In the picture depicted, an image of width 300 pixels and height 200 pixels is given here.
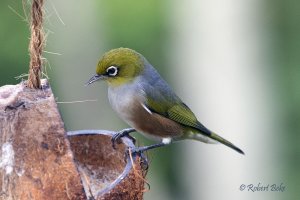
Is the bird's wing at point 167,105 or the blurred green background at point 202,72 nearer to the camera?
the bird's wing at point 167,105

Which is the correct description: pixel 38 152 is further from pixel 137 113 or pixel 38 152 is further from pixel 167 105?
pixel 167 105

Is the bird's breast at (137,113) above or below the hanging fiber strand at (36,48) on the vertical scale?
below

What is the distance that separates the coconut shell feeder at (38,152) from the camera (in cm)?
541

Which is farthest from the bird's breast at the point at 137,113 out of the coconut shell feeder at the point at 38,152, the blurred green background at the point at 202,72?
the blurred green background at the point at 202,72

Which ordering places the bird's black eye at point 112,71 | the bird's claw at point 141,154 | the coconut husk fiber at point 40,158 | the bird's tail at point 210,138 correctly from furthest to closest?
1. the bird's tail at point 210,138
2. the bird's black eye at point 112,71
3. the bird's claw at point 141,154
4. the coconut husk fiber at point 40,158

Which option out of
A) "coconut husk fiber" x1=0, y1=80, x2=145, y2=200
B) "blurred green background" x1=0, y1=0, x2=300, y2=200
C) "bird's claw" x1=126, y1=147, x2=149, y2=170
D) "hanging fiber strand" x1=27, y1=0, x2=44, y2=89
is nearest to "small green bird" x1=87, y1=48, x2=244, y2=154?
"bird's claw" x1=126, y1=147, x2=149, y2=170

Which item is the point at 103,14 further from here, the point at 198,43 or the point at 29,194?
the point at 29,194

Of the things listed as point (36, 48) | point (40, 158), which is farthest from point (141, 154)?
point (36, 48)

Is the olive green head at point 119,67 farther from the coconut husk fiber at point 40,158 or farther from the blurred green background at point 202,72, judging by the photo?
the blurred green background at point 202,72

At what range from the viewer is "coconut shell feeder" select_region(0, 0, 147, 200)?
5414 mm

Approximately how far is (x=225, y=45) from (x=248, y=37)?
70 cm

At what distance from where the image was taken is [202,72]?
62.8 ft

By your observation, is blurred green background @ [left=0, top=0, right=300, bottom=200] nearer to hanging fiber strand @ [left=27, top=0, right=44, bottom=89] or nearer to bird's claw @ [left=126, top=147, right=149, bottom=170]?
bird's claw @ [left=126, top=147, right=149, bottom=170]

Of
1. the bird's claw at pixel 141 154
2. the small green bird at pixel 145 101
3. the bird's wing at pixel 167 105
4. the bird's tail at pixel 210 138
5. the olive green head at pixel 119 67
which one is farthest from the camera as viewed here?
the bird's tail at pixel 210 138
